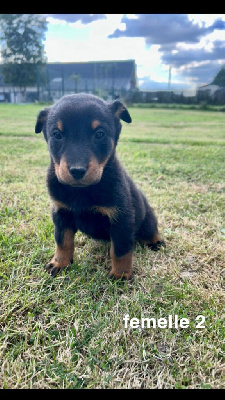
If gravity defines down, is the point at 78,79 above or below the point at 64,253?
above

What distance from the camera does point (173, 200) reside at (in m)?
3.54

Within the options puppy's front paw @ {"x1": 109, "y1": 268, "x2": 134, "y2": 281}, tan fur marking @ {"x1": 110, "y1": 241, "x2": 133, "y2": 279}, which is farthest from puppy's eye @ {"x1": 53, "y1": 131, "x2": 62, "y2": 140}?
puppy's front paw @ {"x1": 109, "y1": 268, "x2": 134, "y2": 281}

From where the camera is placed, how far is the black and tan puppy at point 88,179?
5.86 ft

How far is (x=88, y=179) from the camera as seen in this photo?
5.76 ft

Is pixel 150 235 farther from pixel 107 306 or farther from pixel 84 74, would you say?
pixel 84 74

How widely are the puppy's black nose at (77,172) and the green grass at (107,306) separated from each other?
0.67 metres

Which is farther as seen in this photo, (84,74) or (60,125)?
(84,74)

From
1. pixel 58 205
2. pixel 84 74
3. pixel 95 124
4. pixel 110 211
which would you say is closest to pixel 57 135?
pixel 95 124

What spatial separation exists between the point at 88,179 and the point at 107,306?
711 mm

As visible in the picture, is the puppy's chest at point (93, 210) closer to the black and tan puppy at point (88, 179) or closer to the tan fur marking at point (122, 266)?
the black and tan puppy at point (88, 179)

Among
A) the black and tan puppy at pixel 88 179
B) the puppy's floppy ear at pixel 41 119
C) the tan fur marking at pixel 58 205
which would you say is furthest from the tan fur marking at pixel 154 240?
the puppy's floppy ear at pixel 41 119

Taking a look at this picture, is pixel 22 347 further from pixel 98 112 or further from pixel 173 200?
pixel 173 200

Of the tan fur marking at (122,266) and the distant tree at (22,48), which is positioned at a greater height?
the distant tree at (22,48)
